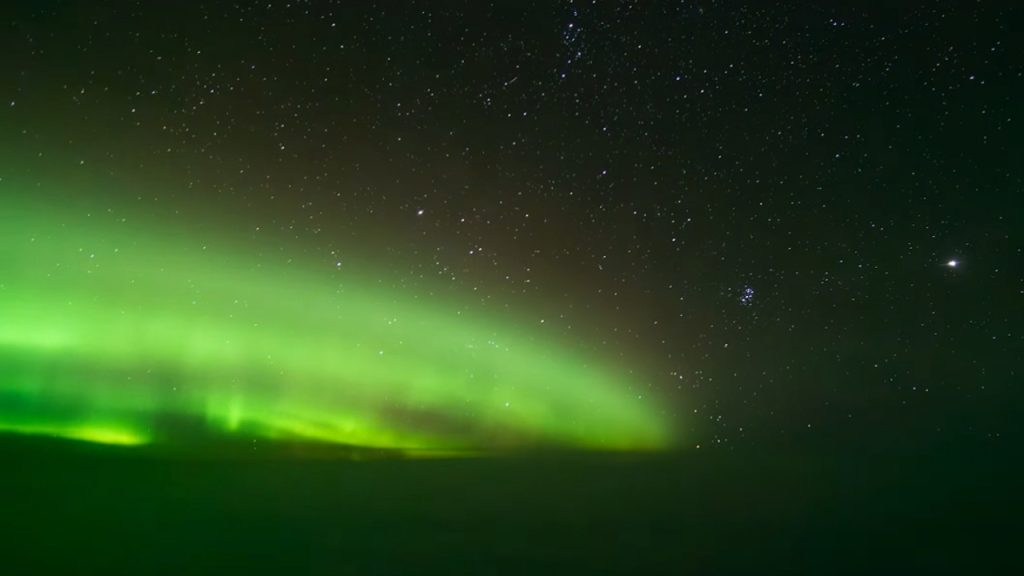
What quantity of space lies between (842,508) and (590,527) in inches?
22.1

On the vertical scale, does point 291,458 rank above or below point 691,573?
above

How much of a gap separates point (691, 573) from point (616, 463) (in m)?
0.51

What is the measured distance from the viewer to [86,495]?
52.6 inches

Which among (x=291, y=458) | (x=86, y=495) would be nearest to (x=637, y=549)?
(x=291, y=458)

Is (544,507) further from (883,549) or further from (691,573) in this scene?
A: (883,549)

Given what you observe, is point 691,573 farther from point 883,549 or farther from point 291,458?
point 291,458

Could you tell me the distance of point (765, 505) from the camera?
152 centimetres

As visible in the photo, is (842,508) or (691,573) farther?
(842,508)

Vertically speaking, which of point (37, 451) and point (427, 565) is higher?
point (37, 451)

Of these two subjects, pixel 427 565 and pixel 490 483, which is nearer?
pixel 427 565

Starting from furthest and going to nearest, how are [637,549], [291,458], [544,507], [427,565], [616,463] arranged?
1. [616,463]
2. [291,458]
3. [544,507]
4. [637,549]
5. [427,565]

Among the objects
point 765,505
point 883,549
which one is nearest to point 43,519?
point 765,505

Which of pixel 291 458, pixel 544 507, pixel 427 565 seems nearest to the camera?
pixel 427 565

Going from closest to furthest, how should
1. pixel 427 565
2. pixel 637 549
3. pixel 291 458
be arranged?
pixel 427 565 → pixel 637 549 → pixel 291 458
